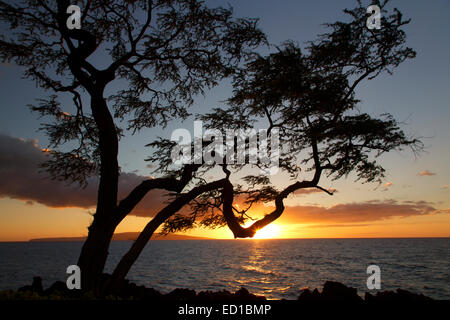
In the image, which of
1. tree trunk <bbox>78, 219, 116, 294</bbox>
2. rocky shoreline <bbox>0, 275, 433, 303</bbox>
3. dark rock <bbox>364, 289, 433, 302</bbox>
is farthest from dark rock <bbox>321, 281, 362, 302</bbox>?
tree trunk <bbox>78, 219, 116, 294</bbox>

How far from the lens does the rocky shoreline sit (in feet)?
21.2

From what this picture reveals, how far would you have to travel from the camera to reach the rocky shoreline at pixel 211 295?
6465 millimetres

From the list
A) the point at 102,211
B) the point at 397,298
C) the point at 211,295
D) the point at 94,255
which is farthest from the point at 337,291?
the point at 102,211

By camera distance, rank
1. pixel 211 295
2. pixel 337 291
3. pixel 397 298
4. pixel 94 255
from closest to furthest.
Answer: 1. pixel 94 255
2. pixel 397 298
3. pixel 211 295
4. pixel 337 291

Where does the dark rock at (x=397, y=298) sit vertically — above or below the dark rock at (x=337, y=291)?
above

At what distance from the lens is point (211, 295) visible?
36.9 feet

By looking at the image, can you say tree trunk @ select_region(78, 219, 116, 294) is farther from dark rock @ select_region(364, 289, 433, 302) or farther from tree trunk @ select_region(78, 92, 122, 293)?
dark rock @ select_region(364, 289, 433, 302)

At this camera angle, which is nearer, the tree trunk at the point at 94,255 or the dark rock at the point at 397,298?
the tree trunk at the point at 94,255

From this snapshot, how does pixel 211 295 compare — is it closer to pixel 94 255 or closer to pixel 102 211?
pixel 94 255

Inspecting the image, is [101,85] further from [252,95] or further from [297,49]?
[297,49]

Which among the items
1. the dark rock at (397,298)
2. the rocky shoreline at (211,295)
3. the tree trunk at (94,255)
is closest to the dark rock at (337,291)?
the rocky shoreline at (211,295)

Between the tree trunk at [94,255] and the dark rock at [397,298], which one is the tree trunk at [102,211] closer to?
the tree trunk at [94,255]

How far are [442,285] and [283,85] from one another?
3741cm
